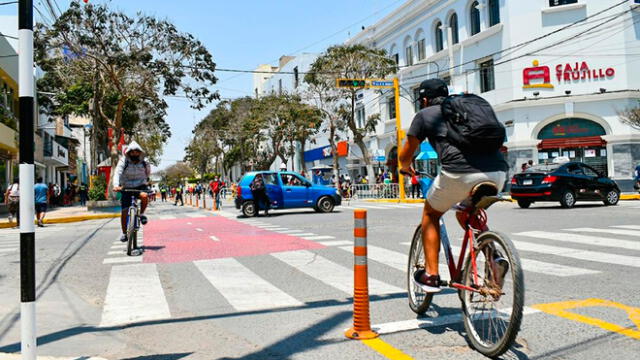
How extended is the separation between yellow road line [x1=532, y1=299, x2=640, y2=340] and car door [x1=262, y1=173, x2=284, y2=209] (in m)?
14.7

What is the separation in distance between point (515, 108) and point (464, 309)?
28181mm

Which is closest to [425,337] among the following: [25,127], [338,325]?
[338,325]

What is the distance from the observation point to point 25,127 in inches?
126

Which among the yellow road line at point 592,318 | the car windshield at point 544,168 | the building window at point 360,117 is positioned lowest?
the yellow road line at point 592,318

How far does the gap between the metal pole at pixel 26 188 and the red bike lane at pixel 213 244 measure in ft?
16.4

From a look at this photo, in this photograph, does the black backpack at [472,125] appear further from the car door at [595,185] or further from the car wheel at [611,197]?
the car wheel at [611,197]

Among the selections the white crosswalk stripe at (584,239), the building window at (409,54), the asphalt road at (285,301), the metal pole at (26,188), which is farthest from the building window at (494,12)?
the metal pole at (26,188)

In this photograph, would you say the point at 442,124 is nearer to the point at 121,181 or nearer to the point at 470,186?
the point at 470,186

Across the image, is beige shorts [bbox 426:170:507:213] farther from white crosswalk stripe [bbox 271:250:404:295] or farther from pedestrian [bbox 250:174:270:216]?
pedestrian [bbox 250:174:270:216]

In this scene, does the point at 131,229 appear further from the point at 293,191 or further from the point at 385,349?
the point at 293,191

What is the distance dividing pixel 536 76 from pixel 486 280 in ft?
94.1

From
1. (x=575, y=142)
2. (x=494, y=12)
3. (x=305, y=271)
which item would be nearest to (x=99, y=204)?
(x=305, y=271)

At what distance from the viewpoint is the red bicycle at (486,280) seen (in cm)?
323

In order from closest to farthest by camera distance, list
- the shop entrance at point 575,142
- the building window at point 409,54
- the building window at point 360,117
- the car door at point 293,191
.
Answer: the car door at point 293,191 → the shop entrance at point 575,142 → the building window at point 409,54 → the building window at point 360,117
